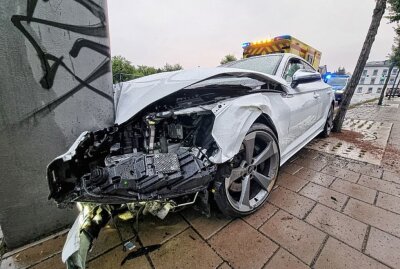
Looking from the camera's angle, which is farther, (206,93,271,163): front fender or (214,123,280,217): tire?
(214,123,280,217): tire

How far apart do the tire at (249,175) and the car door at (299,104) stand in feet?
1.81

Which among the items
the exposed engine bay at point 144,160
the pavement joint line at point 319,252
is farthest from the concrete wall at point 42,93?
the pavement joint line at point 319,252

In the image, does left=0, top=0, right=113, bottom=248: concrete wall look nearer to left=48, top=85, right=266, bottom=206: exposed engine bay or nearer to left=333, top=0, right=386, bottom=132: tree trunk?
left=48, top=85, right=266, bottom=206: exposed engine bay

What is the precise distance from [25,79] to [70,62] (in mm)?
304

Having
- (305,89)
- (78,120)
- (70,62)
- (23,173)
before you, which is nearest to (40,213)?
(23,173)

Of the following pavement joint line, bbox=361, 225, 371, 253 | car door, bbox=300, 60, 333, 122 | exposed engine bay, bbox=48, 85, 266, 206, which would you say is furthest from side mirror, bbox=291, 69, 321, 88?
pavement joint line, bbox=361, 225, 371, 253

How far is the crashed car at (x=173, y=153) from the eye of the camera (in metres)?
1.20

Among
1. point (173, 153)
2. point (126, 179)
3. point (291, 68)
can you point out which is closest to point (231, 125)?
point (173, 153)

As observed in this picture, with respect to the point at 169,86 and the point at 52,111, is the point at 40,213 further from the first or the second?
the point at 169,86

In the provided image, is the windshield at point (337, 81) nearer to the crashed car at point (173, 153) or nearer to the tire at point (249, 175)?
the tire at point (249, 175)

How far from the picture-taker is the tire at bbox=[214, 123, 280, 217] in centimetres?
161

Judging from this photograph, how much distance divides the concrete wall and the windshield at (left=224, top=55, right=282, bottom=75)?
69.0 inches

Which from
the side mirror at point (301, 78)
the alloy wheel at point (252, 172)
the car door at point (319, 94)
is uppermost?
the side mirror at point (301, 78)

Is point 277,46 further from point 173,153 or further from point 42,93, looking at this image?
point 42,93
